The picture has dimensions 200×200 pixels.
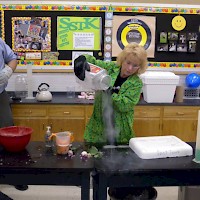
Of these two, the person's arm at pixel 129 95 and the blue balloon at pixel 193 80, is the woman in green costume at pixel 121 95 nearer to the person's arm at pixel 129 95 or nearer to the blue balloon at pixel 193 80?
the person's arm at pixel 129 95

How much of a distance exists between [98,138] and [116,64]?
1.99ft

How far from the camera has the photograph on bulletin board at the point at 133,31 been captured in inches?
158

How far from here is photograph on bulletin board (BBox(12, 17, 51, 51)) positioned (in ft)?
12.9

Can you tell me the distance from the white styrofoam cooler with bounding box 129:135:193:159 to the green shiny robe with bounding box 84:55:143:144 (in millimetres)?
284

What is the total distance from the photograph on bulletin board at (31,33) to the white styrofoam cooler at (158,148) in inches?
93.3

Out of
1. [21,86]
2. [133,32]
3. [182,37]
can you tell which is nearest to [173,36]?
[182,37]

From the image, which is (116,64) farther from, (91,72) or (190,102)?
(190,102)

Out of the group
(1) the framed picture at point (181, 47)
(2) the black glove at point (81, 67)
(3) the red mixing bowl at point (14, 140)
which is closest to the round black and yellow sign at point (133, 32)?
(1) the framed picture at point (181, 47)

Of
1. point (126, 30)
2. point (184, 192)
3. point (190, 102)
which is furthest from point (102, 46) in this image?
point (184, 192)

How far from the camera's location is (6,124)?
→ 3225 mm

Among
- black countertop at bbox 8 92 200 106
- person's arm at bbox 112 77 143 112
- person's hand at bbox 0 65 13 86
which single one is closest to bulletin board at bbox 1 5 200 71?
black countertop at bbox 8 92 200 106

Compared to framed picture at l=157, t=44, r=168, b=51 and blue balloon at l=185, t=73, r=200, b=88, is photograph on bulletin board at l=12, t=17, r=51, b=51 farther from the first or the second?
blue balloon at l=185, t=73, r=200, b=88

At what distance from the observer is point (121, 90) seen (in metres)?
2.23

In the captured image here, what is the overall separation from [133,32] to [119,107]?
212cm
